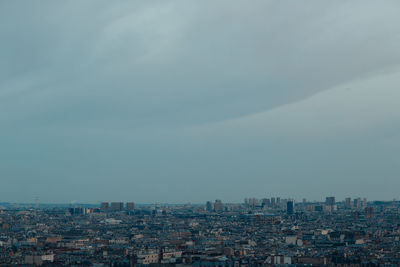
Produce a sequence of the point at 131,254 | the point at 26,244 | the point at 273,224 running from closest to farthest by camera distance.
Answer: the point at 131,254 → the point at 26,244 → the point at 273,224

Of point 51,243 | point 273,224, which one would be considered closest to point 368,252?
point 51,243

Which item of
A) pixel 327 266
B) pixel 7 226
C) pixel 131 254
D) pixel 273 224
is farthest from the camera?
pixel 273 224

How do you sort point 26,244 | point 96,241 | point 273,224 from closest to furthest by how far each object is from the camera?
point 26,244
point 96,241
point 273,224

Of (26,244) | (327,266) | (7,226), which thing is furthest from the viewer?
(7,226)

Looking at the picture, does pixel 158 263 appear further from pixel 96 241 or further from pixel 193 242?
pixel 96 241

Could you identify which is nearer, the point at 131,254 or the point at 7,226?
the point at 131,254

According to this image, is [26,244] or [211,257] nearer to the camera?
[211,257]

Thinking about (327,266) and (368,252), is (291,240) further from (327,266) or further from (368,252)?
(327,266)

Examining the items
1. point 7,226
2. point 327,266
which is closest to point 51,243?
point 327,266
